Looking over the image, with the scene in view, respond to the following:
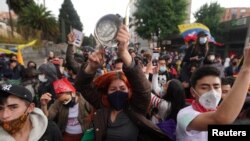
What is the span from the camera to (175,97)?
9.85ft

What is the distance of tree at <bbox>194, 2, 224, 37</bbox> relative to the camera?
99.4 feet

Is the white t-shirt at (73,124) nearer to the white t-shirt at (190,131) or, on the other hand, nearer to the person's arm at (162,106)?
the person's arm at (162,106)

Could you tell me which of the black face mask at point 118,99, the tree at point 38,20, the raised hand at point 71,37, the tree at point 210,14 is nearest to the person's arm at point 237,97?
the black face mask at point 118,99

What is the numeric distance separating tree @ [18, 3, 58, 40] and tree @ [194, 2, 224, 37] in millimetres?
17978

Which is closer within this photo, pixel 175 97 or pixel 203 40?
pixel 175 97

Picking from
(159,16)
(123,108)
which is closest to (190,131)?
(123,108)

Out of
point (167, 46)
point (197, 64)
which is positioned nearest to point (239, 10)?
point (167, 46)

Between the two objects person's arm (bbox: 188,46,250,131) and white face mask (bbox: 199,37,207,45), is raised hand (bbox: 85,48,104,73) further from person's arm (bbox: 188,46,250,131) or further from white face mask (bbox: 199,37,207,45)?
white face mask (bbox: 199,37,207,45)

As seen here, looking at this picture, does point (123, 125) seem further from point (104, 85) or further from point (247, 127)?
point (247, 127)

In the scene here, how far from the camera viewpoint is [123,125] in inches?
91.2

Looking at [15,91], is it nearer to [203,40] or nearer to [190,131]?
[190,131]

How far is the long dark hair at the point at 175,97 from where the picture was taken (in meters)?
2.96

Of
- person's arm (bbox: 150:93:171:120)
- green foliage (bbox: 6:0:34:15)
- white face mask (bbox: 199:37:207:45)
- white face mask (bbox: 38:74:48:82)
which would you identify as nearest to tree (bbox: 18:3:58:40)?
green foliage (bbox: 6:0:34:15)

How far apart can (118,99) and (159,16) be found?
101 feet
